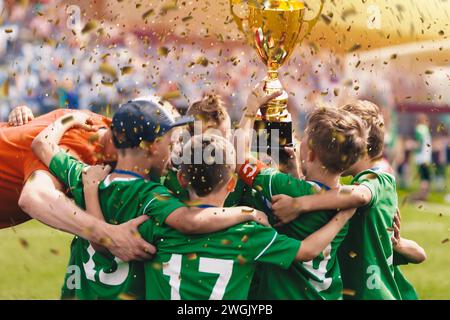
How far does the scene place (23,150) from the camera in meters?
3.99

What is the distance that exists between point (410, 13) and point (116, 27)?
546 cm

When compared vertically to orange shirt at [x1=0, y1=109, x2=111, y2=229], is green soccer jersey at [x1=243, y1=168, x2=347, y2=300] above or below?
below

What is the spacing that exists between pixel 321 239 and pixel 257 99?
2.65 ft

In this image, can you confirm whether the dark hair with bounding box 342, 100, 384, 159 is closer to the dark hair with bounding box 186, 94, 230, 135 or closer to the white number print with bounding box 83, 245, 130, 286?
the dark hair with bounding box 186, 94, 230, 135

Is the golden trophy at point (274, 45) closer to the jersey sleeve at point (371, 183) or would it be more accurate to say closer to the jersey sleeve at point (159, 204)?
the jersey sleeve at point (371, 183)

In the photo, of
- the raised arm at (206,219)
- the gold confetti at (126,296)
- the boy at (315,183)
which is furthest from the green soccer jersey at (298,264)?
the gold confetti at (126,296)

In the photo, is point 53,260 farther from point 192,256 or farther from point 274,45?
point 192,256

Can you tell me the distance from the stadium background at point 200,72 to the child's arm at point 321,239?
3.92m

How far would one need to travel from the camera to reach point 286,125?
13.4 ft

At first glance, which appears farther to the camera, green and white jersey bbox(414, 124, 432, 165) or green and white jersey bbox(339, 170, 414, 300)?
green and white jersey bbox(414, 124, 432, 165)

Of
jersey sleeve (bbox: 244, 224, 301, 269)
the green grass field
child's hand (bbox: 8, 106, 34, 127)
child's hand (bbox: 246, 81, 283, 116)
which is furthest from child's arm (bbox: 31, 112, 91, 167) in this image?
the green grass field

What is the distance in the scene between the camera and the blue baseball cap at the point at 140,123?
3.64 metres

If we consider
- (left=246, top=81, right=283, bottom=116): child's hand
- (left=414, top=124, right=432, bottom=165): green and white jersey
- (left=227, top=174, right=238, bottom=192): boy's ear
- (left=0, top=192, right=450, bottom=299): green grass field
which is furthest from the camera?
(left=414, top=124, right=432, bottom=165): green and white jersey

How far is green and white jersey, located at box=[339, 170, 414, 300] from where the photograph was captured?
3846 mm
